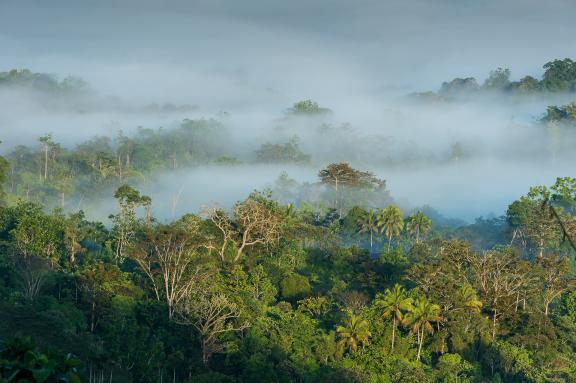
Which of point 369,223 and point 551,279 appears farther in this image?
point 369,223

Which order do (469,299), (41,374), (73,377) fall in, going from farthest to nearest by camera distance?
1. (469,299)
2. (73,377)
3. (41,374)

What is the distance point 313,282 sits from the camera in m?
75.3

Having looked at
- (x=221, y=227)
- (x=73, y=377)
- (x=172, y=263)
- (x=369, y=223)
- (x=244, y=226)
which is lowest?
(x=172, y=263)

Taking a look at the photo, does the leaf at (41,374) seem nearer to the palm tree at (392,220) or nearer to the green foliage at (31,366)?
the green foliage at (31,366)

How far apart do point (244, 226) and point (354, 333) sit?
19.4m

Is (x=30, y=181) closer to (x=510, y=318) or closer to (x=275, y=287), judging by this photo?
(x=275, y=287)

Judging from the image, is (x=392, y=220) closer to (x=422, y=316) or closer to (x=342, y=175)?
(x=342, y=175)

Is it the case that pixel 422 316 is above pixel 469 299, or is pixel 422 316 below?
below

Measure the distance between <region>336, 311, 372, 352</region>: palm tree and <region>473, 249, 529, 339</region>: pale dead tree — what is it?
1276 cm

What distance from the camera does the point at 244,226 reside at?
73.8 metres

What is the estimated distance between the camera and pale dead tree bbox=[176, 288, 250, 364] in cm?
5612

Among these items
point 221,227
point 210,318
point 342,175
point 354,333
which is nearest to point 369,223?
point 342,175

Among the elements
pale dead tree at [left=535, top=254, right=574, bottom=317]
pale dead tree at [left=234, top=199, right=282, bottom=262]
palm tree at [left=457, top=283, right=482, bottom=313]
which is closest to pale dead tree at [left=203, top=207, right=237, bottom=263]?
pale dead tree at [left=234, top=199, right=282, bottom=262]

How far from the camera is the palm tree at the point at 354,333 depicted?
5738 centimetres
